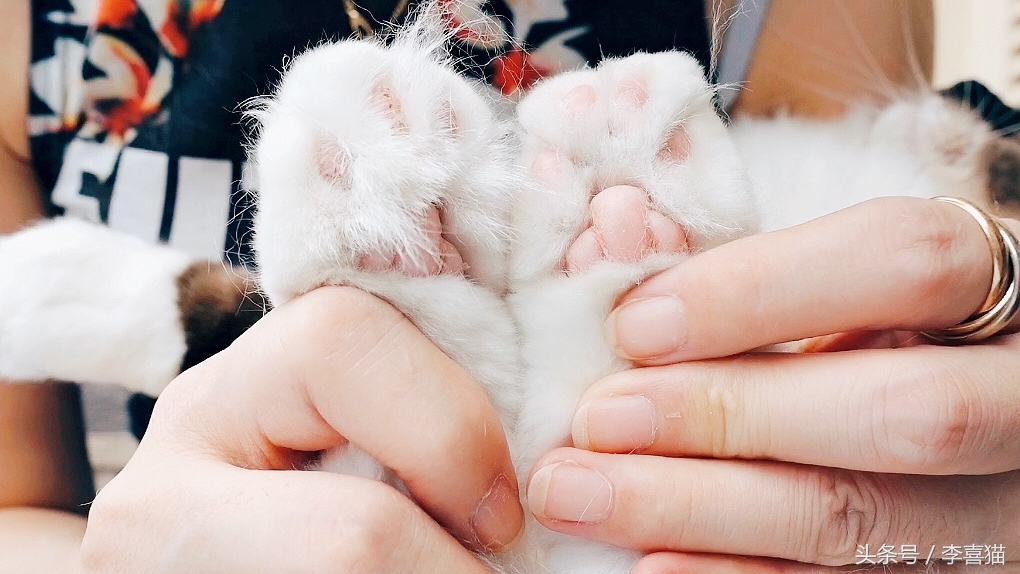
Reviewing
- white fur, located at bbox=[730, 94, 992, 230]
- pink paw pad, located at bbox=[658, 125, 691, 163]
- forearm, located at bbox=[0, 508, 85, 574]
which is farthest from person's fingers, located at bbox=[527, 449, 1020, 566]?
forearm, located at bbox=[0, 508, 85, 574]

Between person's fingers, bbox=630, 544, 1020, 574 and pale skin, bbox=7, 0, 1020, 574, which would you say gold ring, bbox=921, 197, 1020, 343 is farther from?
person's fingers, bbox=630, 544, 1020, 574

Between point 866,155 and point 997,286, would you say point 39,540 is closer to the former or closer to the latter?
point 997,286

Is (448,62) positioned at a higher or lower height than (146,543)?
higher

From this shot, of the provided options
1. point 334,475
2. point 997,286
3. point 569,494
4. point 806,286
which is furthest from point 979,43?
point 334,475

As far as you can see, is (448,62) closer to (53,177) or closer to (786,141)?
(786,141)

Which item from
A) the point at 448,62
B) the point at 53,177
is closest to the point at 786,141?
the point at 448,62

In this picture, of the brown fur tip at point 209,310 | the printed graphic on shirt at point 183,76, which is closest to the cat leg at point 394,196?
the brown fur tip at point 209,310
